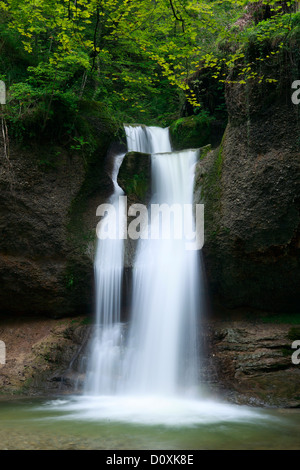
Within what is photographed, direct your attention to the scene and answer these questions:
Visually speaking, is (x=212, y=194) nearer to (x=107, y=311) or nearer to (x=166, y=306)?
(x=166, y=306)

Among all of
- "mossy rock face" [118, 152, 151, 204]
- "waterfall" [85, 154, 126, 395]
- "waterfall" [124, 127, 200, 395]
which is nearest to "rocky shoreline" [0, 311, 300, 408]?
"waterfall" [85, 154, 126, 395]

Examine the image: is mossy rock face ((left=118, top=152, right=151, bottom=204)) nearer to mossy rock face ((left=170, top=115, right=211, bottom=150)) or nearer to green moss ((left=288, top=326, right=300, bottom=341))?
mossy rock face ((left=170, top=115, right=211, bottom=150))

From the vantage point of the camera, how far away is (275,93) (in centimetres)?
698

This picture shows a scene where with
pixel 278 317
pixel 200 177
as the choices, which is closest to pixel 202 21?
pixel 200 177

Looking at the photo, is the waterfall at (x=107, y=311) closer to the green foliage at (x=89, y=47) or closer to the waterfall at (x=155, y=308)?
the waterfall at (x=155, y=308)

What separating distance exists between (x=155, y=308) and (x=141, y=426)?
308 cm

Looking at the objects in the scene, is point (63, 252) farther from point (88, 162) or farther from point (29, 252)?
point (88, 162)

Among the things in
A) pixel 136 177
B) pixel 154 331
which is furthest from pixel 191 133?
pixel 154 331

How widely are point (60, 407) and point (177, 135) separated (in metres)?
7.51

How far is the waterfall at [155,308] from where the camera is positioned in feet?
21.8

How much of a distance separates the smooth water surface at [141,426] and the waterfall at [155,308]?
68 cm

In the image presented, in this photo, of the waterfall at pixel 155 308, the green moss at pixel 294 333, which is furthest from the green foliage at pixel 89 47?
the green moss at pixel 294 333

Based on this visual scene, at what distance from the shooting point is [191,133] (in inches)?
406

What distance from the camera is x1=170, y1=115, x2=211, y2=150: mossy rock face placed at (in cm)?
1034
